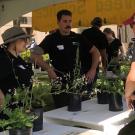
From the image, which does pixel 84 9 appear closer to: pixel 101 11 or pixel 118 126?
pixel 101 11

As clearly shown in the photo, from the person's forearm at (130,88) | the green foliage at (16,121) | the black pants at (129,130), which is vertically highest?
the person's forearm at (130,88)

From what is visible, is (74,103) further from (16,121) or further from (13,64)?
(16,121)

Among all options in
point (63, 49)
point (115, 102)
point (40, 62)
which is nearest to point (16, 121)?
point (115, 102)

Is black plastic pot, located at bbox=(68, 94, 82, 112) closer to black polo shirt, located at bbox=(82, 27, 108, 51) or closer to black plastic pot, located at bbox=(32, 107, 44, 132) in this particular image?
black plastic pot, located at bbox=(32, 107, 44, 132)

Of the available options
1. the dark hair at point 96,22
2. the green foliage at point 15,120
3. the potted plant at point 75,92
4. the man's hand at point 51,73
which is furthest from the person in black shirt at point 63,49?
the green foliage at point 15,120

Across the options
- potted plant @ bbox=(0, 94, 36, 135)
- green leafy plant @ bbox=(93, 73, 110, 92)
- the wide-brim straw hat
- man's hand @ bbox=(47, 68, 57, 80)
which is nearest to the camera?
potted plant @ bbox=(0, 94, 36, 135)

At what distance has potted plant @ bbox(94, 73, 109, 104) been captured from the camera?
295 cm

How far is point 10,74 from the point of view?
2.70 m

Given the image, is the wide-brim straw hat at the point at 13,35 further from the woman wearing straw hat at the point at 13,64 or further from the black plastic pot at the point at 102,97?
the black plastic pot at the point at 102,97

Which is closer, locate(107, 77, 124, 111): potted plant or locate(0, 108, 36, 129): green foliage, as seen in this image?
locate(0, 108, 36, 129): green foliage

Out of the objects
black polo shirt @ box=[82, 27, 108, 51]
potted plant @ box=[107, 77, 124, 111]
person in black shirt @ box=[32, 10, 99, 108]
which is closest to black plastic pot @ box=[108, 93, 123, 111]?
potted plant @ box=[107, 77, 124, 111]

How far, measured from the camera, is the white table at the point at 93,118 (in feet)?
7.91

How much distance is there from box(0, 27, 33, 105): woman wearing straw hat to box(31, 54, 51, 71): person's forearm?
80 cm

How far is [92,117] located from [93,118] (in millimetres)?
35
